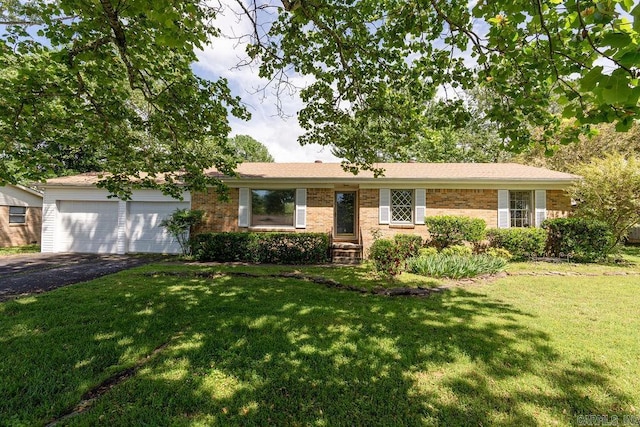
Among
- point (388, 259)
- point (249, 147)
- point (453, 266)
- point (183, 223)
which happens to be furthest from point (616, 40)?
point (249, 147)

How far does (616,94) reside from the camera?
1.53 metres

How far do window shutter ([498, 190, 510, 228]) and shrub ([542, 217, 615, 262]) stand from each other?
138 centimetres

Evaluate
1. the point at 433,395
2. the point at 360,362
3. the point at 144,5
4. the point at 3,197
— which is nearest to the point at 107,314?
the point at 360,362

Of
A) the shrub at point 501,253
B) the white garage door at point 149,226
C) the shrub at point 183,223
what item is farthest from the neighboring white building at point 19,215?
the shrub at point 501,253

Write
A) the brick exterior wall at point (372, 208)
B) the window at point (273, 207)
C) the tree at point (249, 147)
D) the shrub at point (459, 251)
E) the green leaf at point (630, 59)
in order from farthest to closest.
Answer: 1. the tree at point (249, 147)
2. the window at point (273, 207)
3. the brick exterior wall at point (372, 208)
4. the shrub at point (459, 251)
5. the green leaf at point (630, 59)

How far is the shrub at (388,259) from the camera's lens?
6.98 m

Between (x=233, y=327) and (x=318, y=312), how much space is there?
1.36m

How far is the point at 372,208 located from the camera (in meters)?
10.8

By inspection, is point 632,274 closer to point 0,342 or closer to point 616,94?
point 616,94

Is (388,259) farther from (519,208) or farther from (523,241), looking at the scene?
(519,208)

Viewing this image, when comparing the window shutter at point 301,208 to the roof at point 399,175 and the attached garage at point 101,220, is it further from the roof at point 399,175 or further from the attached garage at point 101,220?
the attached garage at point 101,220

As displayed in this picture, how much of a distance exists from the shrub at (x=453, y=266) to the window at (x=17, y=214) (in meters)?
19.3

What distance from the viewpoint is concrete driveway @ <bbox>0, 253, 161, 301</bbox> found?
20.0 ft

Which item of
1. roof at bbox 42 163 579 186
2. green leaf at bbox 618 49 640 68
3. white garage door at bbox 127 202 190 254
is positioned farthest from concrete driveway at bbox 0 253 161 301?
green leaf at bbox 618 49 640 68
